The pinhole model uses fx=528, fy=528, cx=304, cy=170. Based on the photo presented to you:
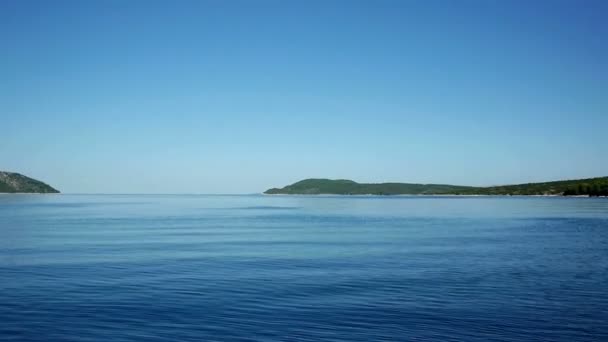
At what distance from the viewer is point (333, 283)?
2606 cm

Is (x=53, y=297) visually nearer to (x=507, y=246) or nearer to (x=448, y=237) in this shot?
(x=507, y=246)

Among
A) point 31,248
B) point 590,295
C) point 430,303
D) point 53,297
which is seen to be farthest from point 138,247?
point 590,295

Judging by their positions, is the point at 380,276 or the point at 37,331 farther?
the point at 380,276

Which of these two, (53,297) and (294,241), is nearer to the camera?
(53,297)

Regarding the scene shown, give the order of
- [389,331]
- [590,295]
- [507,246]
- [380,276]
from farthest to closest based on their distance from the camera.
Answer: [507,246]
[380,276]
[590,295]
[389,331]

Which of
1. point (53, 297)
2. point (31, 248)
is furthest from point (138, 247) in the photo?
point (53, 297)

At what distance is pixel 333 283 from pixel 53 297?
41.5 feet

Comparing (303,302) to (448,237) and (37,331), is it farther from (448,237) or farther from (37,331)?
(448,237)

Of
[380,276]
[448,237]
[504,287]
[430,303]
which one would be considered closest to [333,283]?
[380,276]

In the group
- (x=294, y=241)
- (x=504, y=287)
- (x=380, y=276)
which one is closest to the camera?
(x=504, y=287)

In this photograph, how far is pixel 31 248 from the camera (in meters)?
41.3

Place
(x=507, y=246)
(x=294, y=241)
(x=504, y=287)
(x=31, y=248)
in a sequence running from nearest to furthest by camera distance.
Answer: (x=504, y=287) < (x=31, y=248) < (x=507, y=246) < (x=294, y=241)

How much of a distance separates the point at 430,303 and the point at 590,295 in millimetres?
7645

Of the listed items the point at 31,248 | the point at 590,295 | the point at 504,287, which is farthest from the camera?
the point at 31,248
